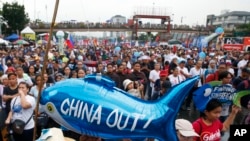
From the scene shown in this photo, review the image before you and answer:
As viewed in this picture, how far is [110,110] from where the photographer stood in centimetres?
223

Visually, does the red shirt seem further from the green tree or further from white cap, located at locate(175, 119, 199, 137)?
the green tree

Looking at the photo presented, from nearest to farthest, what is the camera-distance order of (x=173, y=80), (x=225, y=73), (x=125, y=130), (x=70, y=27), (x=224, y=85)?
(x=125, y=130) < (x=224, y=85) < (x=225, y=73) < (x=173, y=80) < (x=70, y=27)

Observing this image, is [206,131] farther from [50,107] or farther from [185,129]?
[50,107]

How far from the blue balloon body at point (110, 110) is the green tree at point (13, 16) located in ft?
130

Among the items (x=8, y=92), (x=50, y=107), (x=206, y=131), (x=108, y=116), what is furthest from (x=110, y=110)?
(x=8, y=92)

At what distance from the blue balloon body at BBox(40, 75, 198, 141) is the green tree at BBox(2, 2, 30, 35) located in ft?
130

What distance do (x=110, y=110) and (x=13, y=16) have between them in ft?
133

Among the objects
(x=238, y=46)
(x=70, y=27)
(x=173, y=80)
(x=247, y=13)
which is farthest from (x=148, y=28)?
(x=173, y=80)

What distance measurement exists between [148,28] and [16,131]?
66.5m

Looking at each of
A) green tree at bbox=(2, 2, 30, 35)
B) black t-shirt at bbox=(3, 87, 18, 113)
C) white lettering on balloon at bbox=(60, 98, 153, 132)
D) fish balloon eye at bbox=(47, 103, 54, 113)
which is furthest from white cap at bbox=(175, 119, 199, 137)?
green tree at bbox=(2, 2, 30, 35)

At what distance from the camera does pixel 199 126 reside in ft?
10.3

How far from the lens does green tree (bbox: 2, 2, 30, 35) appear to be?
4000 centimetres

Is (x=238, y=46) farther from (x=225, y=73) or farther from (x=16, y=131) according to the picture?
(x=16, y=131)

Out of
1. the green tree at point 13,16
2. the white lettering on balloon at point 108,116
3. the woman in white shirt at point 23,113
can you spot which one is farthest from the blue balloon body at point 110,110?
the green tree at point 13,16
